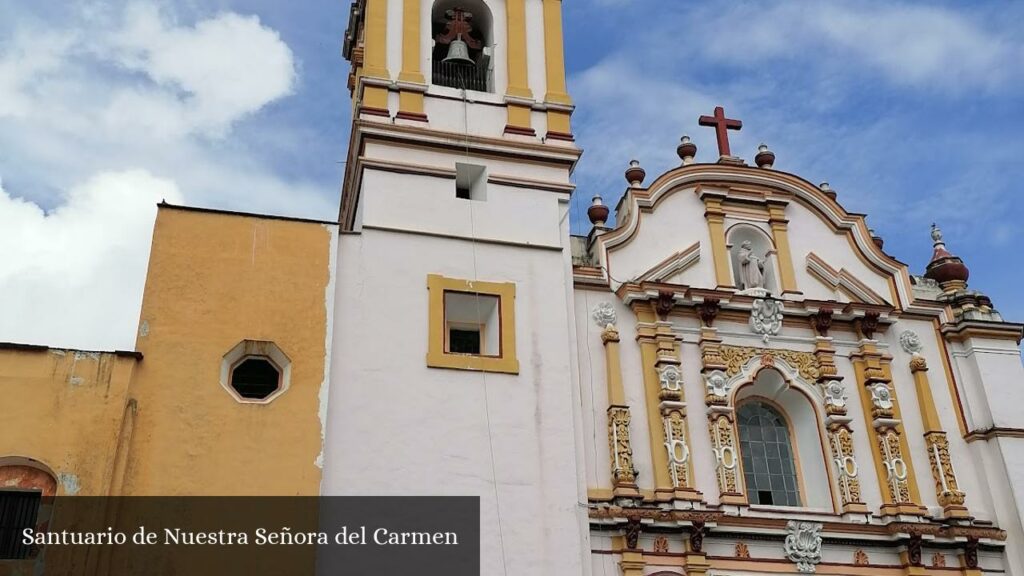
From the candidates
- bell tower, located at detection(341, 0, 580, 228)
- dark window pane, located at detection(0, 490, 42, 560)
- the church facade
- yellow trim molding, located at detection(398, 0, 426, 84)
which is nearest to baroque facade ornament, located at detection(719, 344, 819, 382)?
the church facade

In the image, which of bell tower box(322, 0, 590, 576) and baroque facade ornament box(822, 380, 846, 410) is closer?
bell tower box(322, 0, 590, 576)

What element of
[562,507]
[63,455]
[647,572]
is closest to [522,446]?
[562,507]

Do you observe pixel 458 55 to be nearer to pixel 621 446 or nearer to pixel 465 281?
pixel 465 281

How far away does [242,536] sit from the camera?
1138cm

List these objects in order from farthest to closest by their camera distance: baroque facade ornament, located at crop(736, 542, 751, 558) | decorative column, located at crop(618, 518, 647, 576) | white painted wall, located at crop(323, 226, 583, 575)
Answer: baroque facade ornament, located at crop(736, 542, 751, 558)
decorative column, located at crop(618, 518, 647, 576)
white painted wall, located at crop(323, 226, 583, 575)

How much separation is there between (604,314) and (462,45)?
4.26 m

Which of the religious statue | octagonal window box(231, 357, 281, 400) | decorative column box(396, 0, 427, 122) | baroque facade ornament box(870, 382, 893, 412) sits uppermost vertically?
decorative column box(396, 0, 427, 122)

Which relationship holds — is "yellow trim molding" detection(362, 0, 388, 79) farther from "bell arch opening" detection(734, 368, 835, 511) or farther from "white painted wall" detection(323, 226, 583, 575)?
"bell arch opening" detection(734, 368, 835, 511)

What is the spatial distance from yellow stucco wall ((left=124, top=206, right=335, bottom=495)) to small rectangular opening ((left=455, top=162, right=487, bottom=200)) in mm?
2173

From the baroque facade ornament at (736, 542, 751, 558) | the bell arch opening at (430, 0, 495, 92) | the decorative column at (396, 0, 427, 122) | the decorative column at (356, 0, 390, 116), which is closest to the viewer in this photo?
the baroque facade ornament at (736, 542, 751, 558)

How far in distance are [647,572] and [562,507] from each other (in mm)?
1557

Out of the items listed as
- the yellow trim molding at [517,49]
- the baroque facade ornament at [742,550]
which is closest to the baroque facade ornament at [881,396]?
the baroque facade ornament at [742,550]

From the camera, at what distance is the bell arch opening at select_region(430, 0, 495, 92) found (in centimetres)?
1575

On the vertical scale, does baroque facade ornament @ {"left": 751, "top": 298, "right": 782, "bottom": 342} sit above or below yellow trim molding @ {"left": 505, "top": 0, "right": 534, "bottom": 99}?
below
